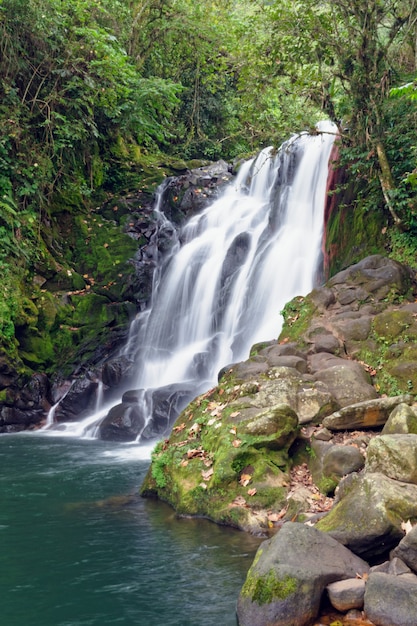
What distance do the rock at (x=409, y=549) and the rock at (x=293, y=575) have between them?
0.31 metres

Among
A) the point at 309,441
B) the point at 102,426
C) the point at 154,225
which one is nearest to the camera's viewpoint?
the point at 309,441

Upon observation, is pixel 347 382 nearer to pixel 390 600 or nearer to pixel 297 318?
pixel 297 318

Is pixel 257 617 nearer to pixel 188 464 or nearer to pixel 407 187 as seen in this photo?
pixel 188 464

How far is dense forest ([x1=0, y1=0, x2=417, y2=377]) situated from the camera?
35.3 feet

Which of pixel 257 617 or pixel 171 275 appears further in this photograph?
pixel 171 275

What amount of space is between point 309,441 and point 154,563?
2.34 metres

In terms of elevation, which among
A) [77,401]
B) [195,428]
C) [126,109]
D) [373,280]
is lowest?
[195,428]

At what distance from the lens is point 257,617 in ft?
13.3

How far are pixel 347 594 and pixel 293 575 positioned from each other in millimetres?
398

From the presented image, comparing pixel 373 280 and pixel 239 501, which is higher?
pixel 373 280

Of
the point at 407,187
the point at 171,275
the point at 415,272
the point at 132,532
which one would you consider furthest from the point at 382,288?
the point at 171,275

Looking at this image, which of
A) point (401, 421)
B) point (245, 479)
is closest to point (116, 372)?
point (245, 479)

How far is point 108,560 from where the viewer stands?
545 cm

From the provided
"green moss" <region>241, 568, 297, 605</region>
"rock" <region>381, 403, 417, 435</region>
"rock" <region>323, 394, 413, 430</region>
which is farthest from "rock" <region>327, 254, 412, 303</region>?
"green moss" <region>241, 568, 297, 605</region>
